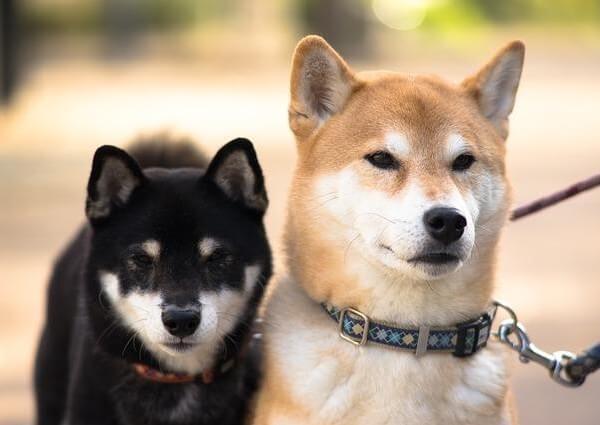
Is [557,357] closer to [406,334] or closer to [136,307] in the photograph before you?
[406,334]

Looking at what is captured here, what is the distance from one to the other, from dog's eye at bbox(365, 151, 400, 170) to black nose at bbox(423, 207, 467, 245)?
285 millimetres

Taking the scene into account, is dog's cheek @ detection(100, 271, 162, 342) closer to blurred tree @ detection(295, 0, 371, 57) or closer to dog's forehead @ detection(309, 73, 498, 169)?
dog's forehead @ detection(309, 73, 498, 169)

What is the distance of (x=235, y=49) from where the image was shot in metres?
26.5

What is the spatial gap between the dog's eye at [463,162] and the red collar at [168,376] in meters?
1.17

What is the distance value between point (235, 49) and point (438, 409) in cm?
2320

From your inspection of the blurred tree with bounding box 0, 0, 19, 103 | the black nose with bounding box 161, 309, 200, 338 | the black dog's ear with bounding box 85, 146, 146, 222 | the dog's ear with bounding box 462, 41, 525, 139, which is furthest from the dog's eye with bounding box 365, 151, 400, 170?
the blurred tree with bounding box 0, 0, 19, 103

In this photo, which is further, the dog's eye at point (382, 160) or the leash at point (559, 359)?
the leash at point (559, 359)

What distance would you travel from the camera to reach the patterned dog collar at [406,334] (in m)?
3.85

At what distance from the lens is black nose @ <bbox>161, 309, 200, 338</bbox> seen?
12.9ft

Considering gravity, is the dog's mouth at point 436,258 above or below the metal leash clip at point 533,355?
above

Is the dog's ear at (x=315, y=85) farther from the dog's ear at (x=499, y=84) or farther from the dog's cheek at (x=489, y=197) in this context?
the dog's cheek at (x=489, y=197)

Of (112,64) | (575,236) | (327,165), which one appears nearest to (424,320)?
(327,165)

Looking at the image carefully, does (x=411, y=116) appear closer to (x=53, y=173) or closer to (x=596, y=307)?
(x=596, y=307)

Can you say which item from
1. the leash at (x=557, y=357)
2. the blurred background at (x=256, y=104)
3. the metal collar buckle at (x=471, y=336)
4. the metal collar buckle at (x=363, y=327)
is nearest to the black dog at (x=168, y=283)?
the blurred background at (x=256, y=104)
